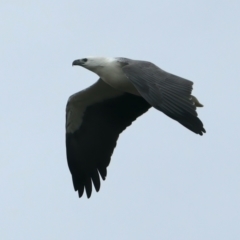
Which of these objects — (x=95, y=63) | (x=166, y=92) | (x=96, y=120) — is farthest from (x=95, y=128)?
(x=166, y=92)

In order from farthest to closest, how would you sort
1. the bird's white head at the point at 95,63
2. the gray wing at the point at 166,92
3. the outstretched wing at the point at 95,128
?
the outstretched wing at the point at 95,128 → the bird's white head at the point at 95,63 → the gray wing at the point at 166,92

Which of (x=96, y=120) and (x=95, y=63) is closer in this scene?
(x=95, y=63)

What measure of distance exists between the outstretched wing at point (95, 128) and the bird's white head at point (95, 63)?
982 mm

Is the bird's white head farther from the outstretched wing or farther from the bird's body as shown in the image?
the outstretched wing

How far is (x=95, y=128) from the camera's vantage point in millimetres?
19688

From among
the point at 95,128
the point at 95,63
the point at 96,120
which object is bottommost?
the point at 95,128

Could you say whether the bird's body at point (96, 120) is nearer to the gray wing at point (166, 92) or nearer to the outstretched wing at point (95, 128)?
the outstretched wing at point (95, 128)

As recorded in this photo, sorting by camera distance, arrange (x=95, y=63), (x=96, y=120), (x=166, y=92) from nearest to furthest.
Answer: (x=166, y=92)
(x=95, y=63)
(x=96, y=120)

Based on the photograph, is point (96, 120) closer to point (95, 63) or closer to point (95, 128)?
point (95, 128)

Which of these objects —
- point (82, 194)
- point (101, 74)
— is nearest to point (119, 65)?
point (101, 74)

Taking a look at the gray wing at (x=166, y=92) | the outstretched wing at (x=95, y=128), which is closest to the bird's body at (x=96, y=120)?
the outstretched wing at (x=95, y=128)

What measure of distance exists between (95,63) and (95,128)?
1823 millimetres

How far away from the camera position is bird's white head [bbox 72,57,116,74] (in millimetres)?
18156

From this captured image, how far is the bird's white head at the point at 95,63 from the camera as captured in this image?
59.6 ft
